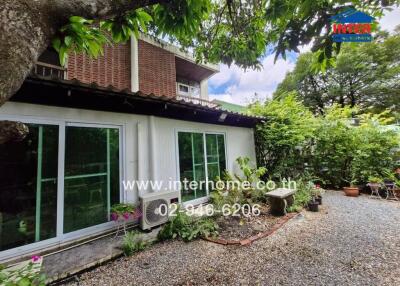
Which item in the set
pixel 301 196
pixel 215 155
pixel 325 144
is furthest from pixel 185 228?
pixel 325 144

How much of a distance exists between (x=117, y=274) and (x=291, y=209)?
4.68 metres

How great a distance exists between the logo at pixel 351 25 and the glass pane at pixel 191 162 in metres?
4.07

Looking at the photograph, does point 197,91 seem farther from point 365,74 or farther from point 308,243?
point 365,74

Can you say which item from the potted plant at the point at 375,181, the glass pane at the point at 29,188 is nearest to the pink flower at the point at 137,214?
the glass pane at the point at 29,188

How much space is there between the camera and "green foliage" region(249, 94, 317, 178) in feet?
25.3

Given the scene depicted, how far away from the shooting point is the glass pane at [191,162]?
546cm

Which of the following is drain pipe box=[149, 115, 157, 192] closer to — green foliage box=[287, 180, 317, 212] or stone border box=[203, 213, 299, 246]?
stone border box=[203, 213, 299, 246]

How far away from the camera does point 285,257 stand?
3.24m

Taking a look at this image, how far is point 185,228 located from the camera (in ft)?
13.5

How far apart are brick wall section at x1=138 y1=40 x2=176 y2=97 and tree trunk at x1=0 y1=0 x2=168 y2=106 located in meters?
6.95

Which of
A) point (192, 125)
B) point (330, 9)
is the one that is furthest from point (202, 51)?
point (330, 9)

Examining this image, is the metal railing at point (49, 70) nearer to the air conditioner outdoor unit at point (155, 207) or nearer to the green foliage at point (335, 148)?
the air conditioner outdoor unit at point (155, 207)

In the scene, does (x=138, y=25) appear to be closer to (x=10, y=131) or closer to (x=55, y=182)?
(x=10, y=131)

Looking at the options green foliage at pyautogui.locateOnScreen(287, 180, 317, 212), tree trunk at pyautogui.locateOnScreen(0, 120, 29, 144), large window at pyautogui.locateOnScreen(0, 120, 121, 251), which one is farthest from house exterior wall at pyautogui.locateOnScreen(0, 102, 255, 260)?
green foliage at pyautogui.locateOnScreen(287, 180, 317, 212)
